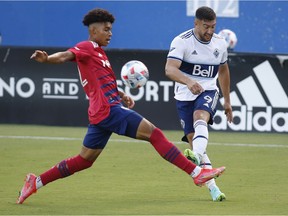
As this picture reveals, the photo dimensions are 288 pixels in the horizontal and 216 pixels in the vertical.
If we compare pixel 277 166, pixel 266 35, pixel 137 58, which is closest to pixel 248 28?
pixel 266 35

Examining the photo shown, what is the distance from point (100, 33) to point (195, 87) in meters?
1.13

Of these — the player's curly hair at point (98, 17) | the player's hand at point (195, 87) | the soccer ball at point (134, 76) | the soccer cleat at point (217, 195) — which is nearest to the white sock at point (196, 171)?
the soccer cleat at point (217, 195)

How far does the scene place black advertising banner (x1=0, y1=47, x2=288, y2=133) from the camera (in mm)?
16734

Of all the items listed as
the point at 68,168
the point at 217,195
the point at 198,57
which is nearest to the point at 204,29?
the point at 198,57

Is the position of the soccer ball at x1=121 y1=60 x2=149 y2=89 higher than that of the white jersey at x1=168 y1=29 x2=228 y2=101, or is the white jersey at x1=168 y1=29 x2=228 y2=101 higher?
the white jersey at x1=168 y1=29 x2=228 y2=101

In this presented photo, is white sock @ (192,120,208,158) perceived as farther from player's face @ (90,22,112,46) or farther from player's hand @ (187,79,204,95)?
player's face @ (90,22,112,46)

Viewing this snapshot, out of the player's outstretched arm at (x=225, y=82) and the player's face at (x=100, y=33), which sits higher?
the player's face at (x=100, y=33)

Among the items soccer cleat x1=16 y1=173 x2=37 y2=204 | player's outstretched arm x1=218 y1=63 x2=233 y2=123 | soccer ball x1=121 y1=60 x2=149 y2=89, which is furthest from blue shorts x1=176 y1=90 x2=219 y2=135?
soccer cleat x1=16 y1=173 x2=37 y2=204

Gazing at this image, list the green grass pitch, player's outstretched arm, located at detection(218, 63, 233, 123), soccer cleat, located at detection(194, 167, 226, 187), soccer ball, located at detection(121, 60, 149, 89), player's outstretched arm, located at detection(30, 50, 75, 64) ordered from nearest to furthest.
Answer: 1. player's outstretched arm, located at detection(30, 50, 75, 64)
2. soccer cleat, located at detection(194, 167, 226, 187)
3. the green grass pitch
4. player's outstretched arm, located at detection(218, 63, 233, 123)
5. soccer ball, located at detection(121, 60, 149, 89)

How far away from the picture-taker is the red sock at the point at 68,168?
9664 millimetres

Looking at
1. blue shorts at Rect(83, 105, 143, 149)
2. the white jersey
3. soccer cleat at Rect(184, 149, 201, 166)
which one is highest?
the white jersey

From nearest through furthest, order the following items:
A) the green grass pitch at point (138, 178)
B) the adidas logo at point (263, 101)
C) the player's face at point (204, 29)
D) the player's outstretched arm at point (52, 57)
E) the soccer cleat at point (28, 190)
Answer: the player's outstretched arm at point (52, 57)
the green grass pitch at point (138, 178)
the soccer cleat at point (28, 190)
the player's face at point (204, 29)
the adidas logo at point (263, 101)

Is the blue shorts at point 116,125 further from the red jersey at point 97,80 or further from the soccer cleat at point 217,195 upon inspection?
the soccer cleat at point 217,195

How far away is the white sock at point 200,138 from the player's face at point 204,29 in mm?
957
